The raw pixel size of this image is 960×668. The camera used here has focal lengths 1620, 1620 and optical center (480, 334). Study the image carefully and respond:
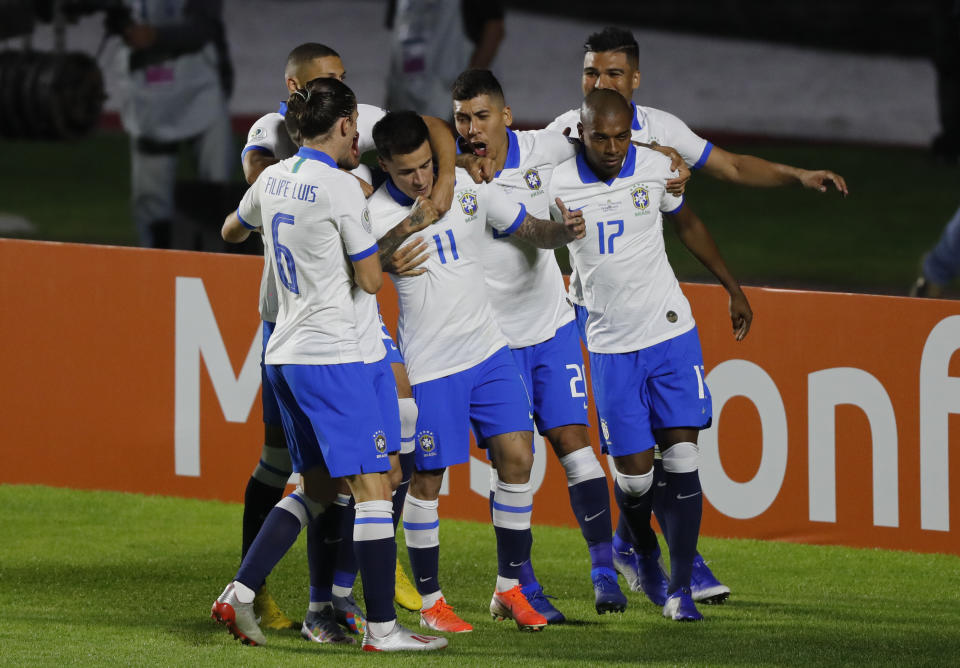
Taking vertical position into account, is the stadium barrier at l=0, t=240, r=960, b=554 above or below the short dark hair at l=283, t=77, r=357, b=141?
below

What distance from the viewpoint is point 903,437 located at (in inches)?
243

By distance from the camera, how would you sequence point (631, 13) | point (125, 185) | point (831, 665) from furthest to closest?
point (631, 13) → point (125, 185) → point (831, 665)

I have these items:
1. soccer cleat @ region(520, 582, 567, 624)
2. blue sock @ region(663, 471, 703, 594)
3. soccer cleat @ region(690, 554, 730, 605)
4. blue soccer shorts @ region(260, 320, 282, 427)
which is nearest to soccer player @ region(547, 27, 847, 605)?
soccer cleat @ region(690, 554, 730, 605)

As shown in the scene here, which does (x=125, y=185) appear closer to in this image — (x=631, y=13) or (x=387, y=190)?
(x=631, y=13)

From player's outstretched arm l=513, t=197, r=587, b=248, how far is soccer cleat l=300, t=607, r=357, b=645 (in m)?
1.34

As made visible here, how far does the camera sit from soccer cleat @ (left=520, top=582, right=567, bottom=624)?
5266 mm

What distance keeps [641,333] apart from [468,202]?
79 centimetres

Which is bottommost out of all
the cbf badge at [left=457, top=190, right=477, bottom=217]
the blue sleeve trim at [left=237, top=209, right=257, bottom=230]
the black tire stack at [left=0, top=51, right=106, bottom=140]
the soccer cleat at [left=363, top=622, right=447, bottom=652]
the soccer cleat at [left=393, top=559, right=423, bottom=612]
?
the soccer cleat at [left=393, top=559, right=423, bottom=612]

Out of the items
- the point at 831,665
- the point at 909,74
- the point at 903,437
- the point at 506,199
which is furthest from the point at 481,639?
the point at 909,74

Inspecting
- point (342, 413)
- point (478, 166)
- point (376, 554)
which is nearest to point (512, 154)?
point (478, 166)

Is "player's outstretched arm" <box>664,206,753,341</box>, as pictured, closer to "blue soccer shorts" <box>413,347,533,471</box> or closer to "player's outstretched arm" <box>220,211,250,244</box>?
"blue soccer shorts" <box>413,347,533,471</box>

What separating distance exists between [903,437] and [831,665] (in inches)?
67.4

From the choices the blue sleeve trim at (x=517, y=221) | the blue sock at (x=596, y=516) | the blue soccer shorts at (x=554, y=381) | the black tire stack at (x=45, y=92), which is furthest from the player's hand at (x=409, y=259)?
the black tire stack at (x=45, y=92)

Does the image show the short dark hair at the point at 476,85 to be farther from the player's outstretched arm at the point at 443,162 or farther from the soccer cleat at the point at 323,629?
the soccer cleat at the point at 323,629
